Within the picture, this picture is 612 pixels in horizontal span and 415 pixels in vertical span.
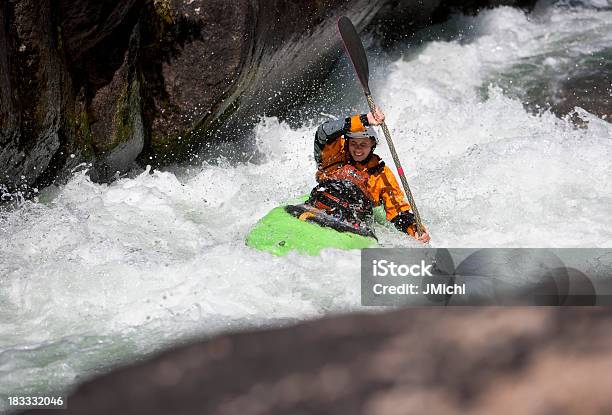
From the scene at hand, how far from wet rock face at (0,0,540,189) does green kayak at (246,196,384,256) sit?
175 centimetres

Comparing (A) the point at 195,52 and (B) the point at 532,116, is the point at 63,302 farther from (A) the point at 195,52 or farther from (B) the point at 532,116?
(B) the point at 532,116

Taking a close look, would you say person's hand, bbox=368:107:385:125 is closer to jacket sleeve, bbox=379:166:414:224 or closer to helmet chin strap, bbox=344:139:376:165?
helmet chin strap, bbox=344:139:376:165

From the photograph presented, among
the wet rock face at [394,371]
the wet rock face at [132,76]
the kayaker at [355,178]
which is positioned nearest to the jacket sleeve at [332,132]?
the kayaker at [355,178]

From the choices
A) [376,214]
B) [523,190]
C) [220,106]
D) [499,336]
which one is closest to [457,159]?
[523,190]

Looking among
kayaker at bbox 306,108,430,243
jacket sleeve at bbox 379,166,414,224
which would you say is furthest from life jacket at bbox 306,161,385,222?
jacket sleeve at bbox 379,166,414,224

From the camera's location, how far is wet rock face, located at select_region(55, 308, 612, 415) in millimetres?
527

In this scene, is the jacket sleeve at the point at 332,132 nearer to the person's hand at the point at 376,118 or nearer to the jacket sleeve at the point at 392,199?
the person's hand at the point at 376,118

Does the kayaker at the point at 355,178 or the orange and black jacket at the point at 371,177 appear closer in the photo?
the kayaker at the point at 355,178

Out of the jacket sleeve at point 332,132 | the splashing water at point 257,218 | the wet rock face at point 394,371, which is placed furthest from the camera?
the jacket sleeve at point 332,132

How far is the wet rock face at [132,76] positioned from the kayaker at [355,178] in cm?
133

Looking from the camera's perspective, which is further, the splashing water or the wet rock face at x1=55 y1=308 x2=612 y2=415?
the splashing water

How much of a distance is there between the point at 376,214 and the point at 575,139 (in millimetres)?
2258

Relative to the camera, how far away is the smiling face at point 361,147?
174 inches

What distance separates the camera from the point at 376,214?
4.42 metres
